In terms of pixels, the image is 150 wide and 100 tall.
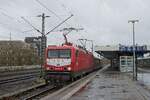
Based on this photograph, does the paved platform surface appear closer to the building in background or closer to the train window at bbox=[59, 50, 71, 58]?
the train window at bbox=[59, 50, 71, 58]

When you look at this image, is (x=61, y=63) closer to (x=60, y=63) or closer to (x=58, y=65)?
(x=60, y=63)

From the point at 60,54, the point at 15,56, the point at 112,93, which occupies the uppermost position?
the point at 15,56

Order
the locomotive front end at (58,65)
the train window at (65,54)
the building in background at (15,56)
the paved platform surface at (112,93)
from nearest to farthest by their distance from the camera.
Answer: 1. the paved platform surface at (112,93)
2. the locomotive front end at (58,65)
3. the train window at (65,54)
4. the building in background at (15,56)

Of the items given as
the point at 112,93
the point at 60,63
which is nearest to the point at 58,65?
the point at 60,63

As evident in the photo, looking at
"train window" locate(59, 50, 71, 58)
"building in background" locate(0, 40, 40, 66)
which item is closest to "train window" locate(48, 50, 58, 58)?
"train window" locate(59, 50, 71, 58)

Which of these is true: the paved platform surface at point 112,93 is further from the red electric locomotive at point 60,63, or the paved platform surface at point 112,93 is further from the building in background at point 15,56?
the building in background at point 15,56

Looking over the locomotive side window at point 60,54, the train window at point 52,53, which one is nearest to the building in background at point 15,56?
the train window at point 52,53

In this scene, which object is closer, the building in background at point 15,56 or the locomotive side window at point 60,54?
the locomotive side window at point 60,54

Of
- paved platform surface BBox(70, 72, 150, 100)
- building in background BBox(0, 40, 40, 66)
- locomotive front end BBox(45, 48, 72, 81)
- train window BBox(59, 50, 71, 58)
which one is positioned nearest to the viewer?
paved platform surface BBox(70, 72, 150, 100)

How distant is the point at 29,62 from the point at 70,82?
57.5 m

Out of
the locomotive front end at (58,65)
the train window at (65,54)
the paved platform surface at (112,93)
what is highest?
the train window at (65,54)

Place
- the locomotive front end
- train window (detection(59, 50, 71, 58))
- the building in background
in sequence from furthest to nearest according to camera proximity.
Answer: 1. the building in background
2. train window (detection(59, 50, 71, 58))
3. the locomotive front end

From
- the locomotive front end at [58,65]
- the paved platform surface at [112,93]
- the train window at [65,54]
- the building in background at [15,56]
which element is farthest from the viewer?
the building in background at [15,56]

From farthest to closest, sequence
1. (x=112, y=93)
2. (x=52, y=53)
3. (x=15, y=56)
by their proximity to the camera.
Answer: (x=15, y=56) < (x=52, y=53) < (x=112, y=93)
